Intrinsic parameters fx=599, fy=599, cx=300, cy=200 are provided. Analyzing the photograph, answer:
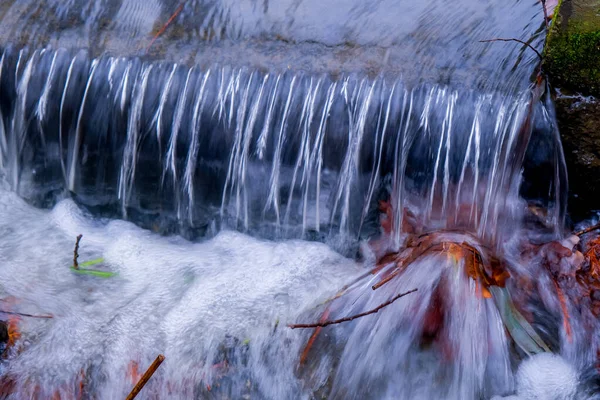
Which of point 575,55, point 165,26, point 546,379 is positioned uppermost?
point 575,55

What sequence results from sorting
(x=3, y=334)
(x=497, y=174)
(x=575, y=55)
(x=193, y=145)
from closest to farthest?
(x=3, y=334), (x=575, y=55), (x=497, y=174), (x=193, y=145)

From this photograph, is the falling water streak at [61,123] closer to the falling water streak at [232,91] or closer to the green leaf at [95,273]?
the green leaf at [95,273]

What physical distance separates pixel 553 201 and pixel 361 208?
0.96 meters

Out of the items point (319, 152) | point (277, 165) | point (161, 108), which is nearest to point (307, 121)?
point (319, 152)

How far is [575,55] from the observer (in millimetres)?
2801

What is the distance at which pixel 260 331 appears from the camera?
2.66 metres

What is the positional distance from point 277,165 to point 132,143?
859 mm

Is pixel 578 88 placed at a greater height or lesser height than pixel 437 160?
greater

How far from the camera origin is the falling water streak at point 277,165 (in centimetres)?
319

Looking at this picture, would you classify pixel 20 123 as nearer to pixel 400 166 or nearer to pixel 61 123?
pixel 61 123

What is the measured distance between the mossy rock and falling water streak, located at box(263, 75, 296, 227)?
4.21 feet

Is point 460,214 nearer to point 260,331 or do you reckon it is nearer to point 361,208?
point 361,208

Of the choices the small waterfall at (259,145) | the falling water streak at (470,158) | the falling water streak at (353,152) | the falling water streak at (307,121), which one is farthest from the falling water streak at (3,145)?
the falling water streak at (470,158)

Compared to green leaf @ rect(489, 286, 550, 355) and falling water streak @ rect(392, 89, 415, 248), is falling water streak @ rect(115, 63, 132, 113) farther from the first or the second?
green leaf @ rect(489, 286, 550, 355)
